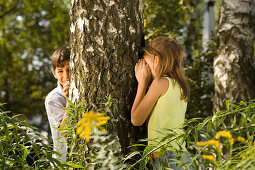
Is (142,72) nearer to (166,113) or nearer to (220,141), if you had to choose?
(166,113)

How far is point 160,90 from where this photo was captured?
1829 millimetres

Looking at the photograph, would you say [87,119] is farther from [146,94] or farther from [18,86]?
[18,86]

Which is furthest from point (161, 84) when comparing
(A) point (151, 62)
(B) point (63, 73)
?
(B) point (63, 73)

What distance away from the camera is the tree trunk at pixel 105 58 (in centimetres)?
178

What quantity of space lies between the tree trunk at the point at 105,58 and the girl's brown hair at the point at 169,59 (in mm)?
150

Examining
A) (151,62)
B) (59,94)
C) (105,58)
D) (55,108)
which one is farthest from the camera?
(59,94)

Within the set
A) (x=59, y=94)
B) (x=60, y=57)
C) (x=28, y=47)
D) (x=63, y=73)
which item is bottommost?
(x=59, y=94)

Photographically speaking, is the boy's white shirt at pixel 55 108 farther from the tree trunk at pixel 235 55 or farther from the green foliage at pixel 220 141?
the tree trunk at pixel 235 55

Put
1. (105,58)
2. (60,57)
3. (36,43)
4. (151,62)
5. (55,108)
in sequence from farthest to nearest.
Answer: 1. (36,43)
2. (60,57)
3. (55,108)
4. (151,62)
5. (105,58)

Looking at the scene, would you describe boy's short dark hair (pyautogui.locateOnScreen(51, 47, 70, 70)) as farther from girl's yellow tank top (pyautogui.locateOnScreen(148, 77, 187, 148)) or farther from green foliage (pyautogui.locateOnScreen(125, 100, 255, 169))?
green foliage (pyautogui.locateOnScreen(125, 100, 255, 169))

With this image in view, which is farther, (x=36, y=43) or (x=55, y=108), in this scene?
(x=36, y=43)

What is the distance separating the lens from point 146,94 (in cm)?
183

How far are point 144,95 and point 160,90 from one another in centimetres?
10

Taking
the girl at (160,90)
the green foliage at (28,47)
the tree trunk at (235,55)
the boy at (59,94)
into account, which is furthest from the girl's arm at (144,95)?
the green foliage at (28,47)
